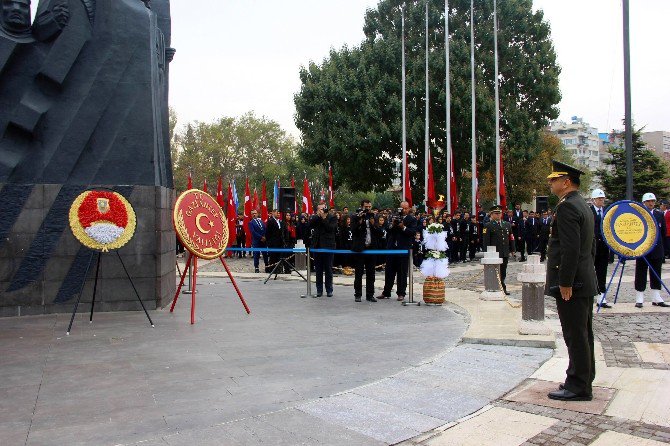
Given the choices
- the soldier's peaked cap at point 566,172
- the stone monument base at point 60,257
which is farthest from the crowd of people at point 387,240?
the stone monument base at point 60,257

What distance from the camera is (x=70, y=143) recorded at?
9953mm

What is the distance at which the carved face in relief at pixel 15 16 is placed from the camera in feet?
32.0

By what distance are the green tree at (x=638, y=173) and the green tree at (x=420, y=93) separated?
4.16 meters

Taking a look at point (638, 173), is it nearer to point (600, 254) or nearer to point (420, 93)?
point (420, 93)

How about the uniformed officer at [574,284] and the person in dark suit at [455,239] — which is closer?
the uniformed officer at [574,284]

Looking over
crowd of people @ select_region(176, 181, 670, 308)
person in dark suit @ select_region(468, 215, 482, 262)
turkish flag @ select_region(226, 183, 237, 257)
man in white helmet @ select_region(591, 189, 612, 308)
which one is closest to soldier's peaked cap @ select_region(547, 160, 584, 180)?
crowd of people @ select_region(176, 181, 670, 308)

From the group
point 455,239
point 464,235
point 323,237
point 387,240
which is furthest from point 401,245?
point 464,235

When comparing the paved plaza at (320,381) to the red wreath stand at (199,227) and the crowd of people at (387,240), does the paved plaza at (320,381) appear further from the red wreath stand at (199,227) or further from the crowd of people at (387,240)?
the crowd of people at (387,240)

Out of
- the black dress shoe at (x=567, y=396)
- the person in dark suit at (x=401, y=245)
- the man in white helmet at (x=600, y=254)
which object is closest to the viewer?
the black dress shoe at (x=567, y=396)

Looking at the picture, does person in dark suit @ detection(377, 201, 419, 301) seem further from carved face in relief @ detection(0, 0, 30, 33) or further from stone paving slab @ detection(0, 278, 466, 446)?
carved face in relief @ detection(0, 0, 30, 33)

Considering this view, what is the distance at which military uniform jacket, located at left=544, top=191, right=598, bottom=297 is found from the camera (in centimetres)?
512

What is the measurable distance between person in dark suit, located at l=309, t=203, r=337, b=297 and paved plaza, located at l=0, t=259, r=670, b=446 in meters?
2.69

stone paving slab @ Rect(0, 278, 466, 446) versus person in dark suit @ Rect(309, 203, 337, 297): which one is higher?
person in dark suit @ Rect(309, 203, 337, 297)

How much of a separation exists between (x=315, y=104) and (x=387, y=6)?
745 cm
